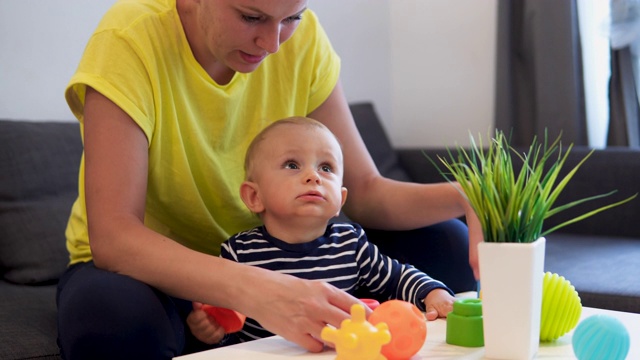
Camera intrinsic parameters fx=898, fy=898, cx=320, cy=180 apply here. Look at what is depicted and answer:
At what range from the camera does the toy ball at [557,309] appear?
1.22 m

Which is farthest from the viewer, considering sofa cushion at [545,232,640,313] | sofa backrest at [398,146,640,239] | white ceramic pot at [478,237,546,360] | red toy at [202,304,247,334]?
sofa backrest at [398,146,640,239]

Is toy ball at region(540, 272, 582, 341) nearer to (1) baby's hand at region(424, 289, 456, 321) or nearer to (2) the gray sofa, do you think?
(1) baby's hand at region(424, 289, 456, 321)

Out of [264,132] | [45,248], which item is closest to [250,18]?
[264,132]

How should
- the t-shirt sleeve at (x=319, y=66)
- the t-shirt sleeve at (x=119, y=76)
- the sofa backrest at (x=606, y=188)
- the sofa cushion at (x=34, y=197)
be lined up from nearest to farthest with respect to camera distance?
the t-shirt sleeve at (x=119, y=76) < the t-shirt sleeve at (x=319, y=66) < the sofa cushion at (x=34, y=197) < the sofa backrest at (x=606, y=188)

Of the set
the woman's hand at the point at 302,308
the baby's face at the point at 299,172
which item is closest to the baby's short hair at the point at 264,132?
the baby's face at the point at 299,172

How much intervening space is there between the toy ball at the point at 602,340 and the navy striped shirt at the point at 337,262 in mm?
370

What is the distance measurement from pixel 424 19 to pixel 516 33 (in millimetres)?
400

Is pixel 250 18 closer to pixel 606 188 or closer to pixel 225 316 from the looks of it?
pixel 225 316

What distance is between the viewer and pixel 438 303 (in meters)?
1.41

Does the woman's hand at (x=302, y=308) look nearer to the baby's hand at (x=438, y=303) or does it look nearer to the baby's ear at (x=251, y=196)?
the baby's hand at (x=438, y=303)

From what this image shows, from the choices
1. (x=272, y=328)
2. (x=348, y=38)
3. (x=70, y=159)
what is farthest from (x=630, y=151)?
(x=272, y=328)

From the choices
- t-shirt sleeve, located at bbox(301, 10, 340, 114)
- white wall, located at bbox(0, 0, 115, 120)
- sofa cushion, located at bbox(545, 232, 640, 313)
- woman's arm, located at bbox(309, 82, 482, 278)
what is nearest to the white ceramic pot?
woman's arm, located at bbox(309, 82, 482, 278)

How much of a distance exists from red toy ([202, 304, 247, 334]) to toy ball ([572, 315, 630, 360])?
0.49 metres

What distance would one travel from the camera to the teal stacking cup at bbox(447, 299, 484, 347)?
120 cm
